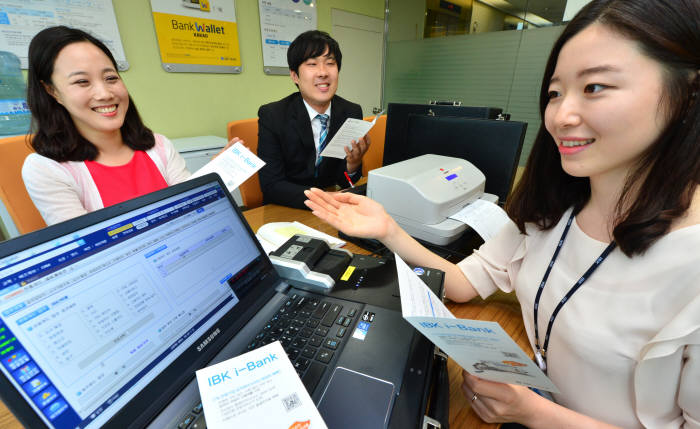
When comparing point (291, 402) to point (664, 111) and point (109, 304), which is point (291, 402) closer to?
point (109, 304)

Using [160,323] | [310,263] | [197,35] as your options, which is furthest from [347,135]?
[197,35]

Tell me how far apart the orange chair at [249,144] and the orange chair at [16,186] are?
79 cm

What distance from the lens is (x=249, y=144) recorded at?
1.74 meters

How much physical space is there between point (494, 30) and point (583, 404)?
3540 mm

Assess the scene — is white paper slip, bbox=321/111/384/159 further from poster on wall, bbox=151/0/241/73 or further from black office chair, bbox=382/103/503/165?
poster on wall, bbox=151/0/241/73

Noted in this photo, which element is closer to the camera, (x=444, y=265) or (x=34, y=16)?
(x=444, y=265)

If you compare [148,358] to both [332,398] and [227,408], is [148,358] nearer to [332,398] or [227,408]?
[227,408]

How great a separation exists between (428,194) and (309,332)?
561mm

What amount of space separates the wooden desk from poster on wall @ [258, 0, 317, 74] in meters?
2.17

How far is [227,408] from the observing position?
0.36 metres

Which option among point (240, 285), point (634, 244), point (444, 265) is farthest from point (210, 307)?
point (634, 244)

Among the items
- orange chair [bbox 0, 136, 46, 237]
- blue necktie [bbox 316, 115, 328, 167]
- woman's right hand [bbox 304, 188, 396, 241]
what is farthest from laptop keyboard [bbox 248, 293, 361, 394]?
blue necktie [bbox 316, 115, 328, 167]

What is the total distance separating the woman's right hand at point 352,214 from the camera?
0.80 metres

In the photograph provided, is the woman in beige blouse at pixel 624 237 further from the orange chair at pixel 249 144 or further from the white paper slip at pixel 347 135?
the orange chair at pixel 249 144
